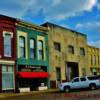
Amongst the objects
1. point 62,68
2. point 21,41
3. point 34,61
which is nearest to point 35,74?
point 34,61

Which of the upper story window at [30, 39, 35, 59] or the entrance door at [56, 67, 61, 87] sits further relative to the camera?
the entrance door at [56, 67, 61, 87]

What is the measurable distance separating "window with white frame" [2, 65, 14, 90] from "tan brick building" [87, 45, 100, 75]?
2254cm

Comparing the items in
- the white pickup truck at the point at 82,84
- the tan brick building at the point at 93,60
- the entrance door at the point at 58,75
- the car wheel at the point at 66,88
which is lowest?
the car wheel at the point at 66,88

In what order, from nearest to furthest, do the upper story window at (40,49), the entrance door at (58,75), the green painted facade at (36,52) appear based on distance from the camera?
1. the green painted facade at (36,52)
2. the upper story window at (40,49)
3. the entrance door at (58,75)

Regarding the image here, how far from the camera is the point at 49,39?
49.2m

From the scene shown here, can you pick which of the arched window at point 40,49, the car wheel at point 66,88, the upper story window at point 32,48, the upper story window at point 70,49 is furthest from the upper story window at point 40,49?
the upper story window at point 70,49

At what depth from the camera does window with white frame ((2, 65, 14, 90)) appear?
40500 mm

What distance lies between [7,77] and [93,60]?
27.0m

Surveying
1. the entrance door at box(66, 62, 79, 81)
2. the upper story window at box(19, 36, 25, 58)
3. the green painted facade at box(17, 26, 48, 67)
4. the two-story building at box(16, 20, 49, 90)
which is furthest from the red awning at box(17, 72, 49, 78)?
the entrance door at box(66, 62, 79, 81)

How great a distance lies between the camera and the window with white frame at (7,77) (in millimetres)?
40500

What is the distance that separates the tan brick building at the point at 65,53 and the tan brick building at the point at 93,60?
14.6 feet

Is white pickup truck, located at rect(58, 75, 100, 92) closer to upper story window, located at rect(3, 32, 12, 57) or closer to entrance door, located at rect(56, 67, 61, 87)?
entrance door, located at rect(56, 67, 61, 87)

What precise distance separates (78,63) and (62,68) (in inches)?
204

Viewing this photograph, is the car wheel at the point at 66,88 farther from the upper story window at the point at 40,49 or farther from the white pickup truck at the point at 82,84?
the upper story window at the point at 40,49
